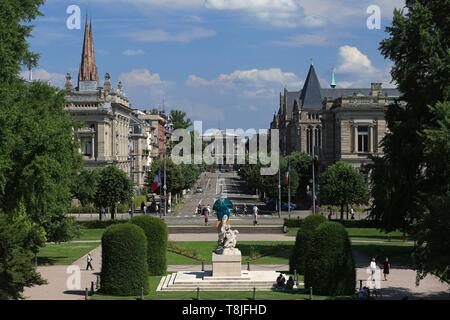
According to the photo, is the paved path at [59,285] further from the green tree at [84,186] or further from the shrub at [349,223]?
the shrub at [349,223]

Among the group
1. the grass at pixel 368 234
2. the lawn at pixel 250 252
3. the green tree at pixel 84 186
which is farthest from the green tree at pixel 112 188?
the lawn at pixel 250 252

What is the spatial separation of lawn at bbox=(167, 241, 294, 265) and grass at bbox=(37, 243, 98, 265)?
6.02 metres

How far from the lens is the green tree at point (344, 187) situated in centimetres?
7762

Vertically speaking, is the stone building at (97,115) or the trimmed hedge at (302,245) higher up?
the stone building at (97,115)

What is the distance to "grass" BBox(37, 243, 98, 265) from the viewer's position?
4869 centimetres

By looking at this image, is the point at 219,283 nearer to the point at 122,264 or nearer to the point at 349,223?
the point at 122,264

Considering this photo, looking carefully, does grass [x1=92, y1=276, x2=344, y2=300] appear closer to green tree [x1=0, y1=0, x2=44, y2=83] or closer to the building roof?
green tree [x1=0, y1=0, x2=44, y2=83]

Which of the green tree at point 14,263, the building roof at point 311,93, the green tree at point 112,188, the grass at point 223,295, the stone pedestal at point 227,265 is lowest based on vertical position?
the grass at point 223,295

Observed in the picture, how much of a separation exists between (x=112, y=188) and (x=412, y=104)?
121 ft

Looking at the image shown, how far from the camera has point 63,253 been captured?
53.6 meters

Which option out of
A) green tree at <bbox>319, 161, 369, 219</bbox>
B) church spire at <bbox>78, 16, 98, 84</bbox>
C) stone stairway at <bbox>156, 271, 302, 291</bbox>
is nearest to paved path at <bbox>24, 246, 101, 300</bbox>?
stone stairway at <bbox>156, 271, 302, 291</bbox>

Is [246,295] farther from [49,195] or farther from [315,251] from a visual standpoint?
[49,195]

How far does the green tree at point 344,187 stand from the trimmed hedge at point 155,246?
123ft

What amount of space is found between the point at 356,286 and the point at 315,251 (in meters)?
3.68
